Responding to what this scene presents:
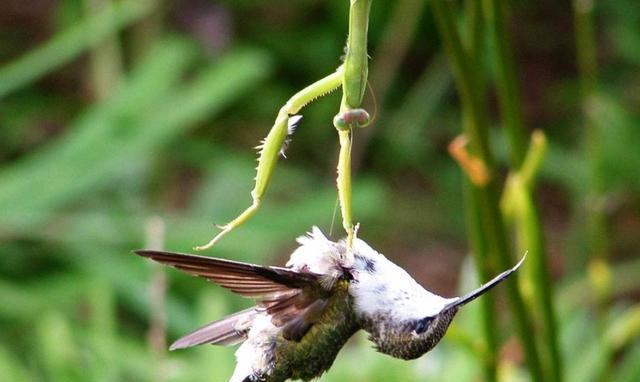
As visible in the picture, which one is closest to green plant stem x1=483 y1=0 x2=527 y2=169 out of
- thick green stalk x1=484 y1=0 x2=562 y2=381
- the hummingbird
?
thick green stalk x1=484 y1=0 x2=562 y2=381

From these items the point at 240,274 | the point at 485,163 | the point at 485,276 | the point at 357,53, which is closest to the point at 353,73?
the point at 357,53

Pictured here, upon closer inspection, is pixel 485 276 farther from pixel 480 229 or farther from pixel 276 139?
pixel 276 139

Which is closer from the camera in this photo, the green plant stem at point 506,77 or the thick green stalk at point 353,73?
the thick green stalk at point 353,73

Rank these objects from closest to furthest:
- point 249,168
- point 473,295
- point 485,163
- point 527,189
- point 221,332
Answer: point 473,295 → point 221,332 → point 485,163 → point 527,189 → point 249,168

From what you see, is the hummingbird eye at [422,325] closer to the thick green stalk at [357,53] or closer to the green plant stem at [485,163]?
the thick green stalk at [357,53]

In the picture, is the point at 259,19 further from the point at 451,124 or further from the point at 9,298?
the point at 9,298

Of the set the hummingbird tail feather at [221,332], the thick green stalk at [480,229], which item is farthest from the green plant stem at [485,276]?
the hummingbird tail feather at [221,332]
